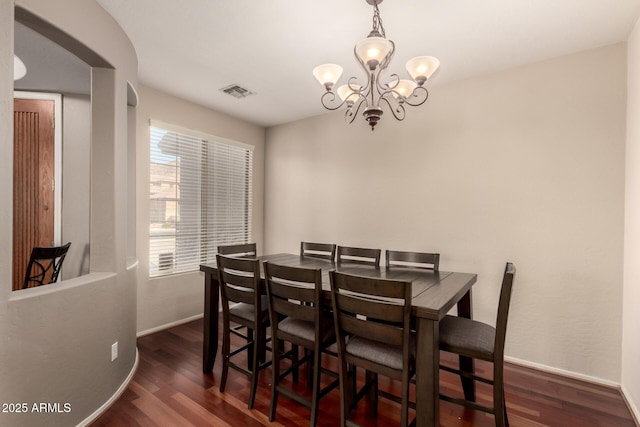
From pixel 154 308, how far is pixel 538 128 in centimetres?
424

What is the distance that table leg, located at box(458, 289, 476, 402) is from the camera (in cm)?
208

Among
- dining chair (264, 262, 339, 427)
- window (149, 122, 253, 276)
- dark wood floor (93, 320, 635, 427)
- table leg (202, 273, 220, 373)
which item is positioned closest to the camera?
dining chair (264, 262, 339, 427)

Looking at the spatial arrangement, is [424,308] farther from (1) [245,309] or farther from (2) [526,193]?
(2) [526,193]

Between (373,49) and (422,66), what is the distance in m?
0.37

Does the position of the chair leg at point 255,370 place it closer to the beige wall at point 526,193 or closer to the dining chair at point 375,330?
the dining chair at point 375,330

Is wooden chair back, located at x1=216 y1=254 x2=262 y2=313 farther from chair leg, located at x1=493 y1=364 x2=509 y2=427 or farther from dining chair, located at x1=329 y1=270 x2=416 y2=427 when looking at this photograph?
chair leg, located at x1=493 y1=364 x2=509 y2=427

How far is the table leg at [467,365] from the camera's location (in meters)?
2.08

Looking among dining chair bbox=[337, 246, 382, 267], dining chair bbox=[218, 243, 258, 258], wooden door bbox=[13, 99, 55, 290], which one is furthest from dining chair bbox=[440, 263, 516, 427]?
wooden door bbox=[13, 99, 55, 290]

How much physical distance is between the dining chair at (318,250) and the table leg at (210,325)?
1.05 m

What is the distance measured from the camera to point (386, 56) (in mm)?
1796

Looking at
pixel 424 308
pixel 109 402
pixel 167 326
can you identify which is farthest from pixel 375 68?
pixel 167 326

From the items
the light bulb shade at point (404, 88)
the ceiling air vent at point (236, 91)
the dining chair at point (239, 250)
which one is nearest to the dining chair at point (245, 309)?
the dining chair at point (239, 250)

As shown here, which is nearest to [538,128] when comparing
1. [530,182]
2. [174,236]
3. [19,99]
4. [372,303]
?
[530,182]

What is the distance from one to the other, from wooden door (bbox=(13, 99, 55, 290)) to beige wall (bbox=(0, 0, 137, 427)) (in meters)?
1.19
